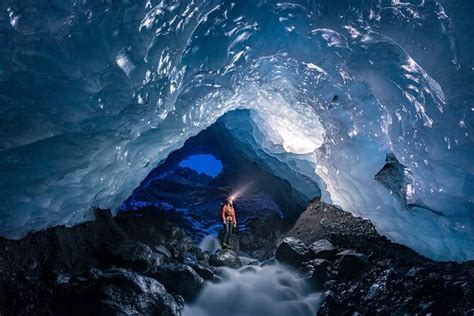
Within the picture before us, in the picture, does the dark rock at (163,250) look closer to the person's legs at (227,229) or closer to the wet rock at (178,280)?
the wet rock at (178,280)

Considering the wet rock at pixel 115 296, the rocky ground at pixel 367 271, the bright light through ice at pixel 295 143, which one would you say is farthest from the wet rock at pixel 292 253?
the bright light through ice at pixel 295 143

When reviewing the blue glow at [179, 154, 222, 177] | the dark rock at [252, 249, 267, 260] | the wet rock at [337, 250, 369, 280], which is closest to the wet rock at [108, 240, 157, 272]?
the wet rock at [337, 250, 369, 280]

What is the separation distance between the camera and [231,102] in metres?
9.80

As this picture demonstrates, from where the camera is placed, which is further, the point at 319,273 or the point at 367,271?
the point at 319,273

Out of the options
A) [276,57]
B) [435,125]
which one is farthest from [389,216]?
[276,57]

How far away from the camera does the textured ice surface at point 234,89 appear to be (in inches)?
165

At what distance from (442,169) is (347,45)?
9.71ft

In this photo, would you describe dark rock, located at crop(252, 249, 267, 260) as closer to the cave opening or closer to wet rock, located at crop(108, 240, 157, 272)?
the cave opening

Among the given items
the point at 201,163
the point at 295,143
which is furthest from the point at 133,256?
the point at 201,163

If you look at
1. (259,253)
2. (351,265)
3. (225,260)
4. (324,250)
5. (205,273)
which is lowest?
(259,253)

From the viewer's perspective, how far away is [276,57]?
24.4ft

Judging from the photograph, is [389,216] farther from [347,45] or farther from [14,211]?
[14,211]

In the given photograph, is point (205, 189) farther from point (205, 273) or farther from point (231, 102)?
point (205, 273)

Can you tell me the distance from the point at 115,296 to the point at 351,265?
4.50 m
